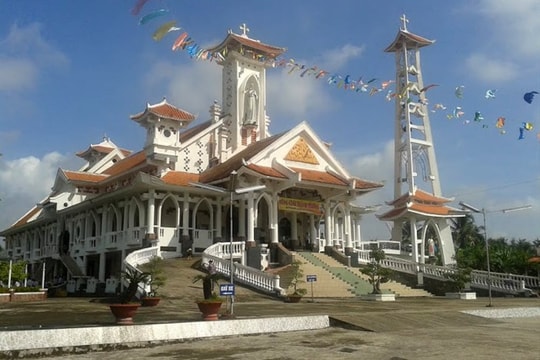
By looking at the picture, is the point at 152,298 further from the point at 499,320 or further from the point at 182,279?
the point at 499,320

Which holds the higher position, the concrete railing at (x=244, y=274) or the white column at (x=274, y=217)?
the white column at (x=274, y=217)

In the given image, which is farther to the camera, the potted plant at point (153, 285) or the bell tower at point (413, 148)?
the bell tower at point (413, 148)

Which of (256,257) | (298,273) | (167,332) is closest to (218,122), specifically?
(256,257)

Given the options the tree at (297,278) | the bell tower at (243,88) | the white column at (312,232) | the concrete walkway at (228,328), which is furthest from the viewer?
the bell tower at (243,88)

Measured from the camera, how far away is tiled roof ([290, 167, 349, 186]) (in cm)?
2995

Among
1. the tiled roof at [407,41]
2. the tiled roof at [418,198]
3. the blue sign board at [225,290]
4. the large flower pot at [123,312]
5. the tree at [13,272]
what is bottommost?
the large flower pot at [123,312]

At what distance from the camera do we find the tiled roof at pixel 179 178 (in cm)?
2859

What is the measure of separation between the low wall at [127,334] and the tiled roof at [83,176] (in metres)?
27.7

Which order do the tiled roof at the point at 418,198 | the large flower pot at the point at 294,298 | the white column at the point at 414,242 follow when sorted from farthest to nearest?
the tiled roof at the point at 418,198, the white column at the point at 414,242, the large flower pot at the point at 294,298

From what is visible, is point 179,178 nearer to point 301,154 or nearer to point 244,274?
point 301,154

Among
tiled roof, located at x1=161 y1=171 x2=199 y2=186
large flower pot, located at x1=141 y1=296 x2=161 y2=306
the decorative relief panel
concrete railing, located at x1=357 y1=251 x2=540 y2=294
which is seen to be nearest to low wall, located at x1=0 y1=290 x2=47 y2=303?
tiled roof, located at x1=161 y1=171 x2=199 y2=186

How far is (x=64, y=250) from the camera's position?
3603cm

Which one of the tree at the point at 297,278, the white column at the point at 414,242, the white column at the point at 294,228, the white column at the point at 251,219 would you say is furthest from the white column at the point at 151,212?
the white column at the point at 414,242

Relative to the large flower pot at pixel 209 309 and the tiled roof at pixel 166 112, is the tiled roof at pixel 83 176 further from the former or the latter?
the large flower pot at pixel 209 309
